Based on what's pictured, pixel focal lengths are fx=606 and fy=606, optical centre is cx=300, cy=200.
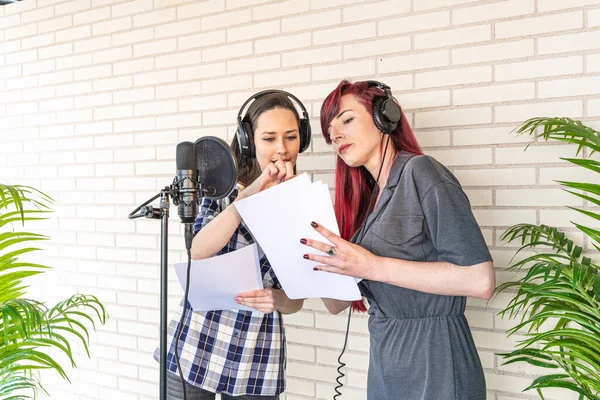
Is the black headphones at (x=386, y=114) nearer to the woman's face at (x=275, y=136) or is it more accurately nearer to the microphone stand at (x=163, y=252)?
the woman's face at (x=275, y=136)

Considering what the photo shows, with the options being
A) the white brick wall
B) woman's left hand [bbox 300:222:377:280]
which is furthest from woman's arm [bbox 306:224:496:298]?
the white brick wall

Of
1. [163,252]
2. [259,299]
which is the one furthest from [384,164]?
[163,252]

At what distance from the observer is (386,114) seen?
65.8 inches

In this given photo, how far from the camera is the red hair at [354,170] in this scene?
176cm

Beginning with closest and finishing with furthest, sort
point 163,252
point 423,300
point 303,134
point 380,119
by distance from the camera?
point 163,252 → point 423,300 → point 380,119 → point 303,134

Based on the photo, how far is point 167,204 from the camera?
147cm

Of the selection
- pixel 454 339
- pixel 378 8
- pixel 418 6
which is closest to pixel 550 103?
pixel 418 6

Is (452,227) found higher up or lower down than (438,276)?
higher up

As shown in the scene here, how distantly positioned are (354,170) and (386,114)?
9.3 inches

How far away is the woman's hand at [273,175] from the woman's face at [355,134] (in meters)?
0.17

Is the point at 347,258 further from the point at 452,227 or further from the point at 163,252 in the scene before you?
the point at 163,252

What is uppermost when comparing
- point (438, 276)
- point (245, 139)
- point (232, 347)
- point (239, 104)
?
point (239, 104)

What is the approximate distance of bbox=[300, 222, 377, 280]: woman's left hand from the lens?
5.02 feet

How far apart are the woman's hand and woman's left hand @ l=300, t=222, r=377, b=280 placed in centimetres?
22
